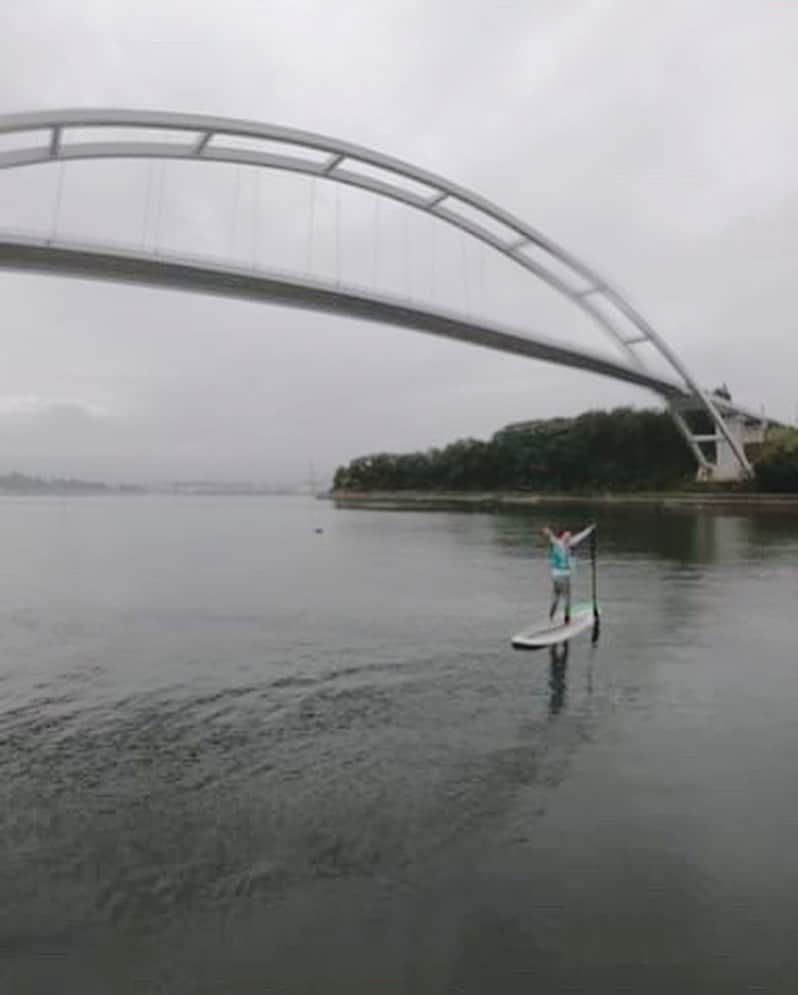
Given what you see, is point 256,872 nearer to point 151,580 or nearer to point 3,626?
point 3,626

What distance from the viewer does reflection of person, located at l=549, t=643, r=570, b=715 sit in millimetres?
9406

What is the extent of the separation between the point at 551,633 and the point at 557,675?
1798 millimetres

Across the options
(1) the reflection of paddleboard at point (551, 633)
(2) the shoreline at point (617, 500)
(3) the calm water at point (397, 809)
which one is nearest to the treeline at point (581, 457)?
(2) the shoreline at point (617, 500)

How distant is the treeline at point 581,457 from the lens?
295 ft

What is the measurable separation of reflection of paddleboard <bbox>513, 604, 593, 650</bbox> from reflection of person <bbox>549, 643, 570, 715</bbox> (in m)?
0.15

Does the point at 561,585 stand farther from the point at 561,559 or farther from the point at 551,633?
the point at 551,633

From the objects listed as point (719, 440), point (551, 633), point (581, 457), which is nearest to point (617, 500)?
point (719, 440)

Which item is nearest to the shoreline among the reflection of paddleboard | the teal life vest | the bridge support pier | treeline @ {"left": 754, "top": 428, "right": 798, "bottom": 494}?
treeline @ {"left": 754, "top": 428, "right": 798, "bottom": 494}

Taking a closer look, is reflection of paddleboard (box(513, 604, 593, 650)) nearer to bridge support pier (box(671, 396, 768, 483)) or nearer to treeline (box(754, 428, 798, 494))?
treeline (box(754, 428, 798, 494))

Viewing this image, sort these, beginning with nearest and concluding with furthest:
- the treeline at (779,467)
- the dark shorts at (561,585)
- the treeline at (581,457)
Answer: the dark shorts at (561,585) → the treeline at (779,467) → the treeline at (581,457)

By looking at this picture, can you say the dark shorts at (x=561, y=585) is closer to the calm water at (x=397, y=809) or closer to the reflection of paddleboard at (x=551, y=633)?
the reflection of paddleboard at (x=551, y=633)

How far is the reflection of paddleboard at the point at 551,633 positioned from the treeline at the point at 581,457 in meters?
72.2

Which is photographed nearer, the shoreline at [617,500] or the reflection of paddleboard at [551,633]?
the reflection of paddleboard at [551,633]

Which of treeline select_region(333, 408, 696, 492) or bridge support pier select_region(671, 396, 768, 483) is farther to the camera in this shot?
treeline select_region(333, 408, 696, 492)
